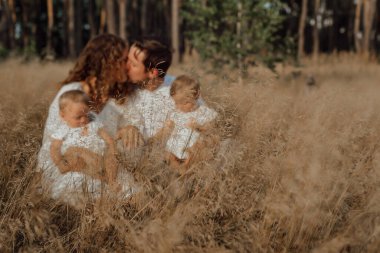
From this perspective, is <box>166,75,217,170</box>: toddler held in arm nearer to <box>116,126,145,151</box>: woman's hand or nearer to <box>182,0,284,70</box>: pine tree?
<box>116,126,145,151</box>: woman's hand

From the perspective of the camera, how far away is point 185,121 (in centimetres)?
286

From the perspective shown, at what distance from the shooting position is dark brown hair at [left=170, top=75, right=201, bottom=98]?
2.88m

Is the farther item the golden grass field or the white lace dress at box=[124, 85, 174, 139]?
the white lace dress at box=[124, 85, 174, 139]

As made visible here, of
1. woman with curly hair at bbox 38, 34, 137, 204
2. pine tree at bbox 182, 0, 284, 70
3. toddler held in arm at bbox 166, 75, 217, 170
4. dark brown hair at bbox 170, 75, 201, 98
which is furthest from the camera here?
pine tree at bbox 182, 0, 284, 70

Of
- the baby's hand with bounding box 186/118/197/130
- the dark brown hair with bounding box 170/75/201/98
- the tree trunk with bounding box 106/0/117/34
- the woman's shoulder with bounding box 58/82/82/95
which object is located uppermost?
the tree trunk with bounding box 106/0/117/34

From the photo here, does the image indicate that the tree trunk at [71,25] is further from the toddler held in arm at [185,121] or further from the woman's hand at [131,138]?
the woman's hand at [131,138]

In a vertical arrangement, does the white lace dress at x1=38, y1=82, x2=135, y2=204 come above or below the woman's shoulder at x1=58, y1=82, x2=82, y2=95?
below

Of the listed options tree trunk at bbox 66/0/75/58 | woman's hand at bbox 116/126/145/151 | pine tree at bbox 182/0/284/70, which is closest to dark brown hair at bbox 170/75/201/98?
woman's hand at bbox 116/126/145/151

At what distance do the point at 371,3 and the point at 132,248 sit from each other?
51.2 ft

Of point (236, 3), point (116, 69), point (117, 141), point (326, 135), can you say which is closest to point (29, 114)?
point (116, 69)

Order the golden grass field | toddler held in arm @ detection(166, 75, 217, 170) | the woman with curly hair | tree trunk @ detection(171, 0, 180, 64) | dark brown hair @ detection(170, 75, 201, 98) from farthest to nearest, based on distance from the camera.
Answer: tree trunk @ detection(171, 0, 180, 64) → the woman with curly hair → dark brown hair @ detection(170, 75, 201, 98) → toddler held in arm @ detection(166, 75, 217, 170) → the golden grass field

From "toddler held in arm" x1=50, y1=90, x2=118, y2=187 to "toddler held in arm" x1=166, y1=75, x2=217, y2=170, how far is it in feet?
1.19

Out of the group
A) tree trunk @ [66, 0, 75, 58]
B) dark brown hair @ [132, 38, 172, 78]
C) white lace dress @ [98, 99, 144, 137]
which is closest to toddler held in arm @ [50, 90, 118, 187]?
white lace dress @ [98, 99, 144, 137]

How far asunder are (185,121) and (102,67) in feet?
3.27
